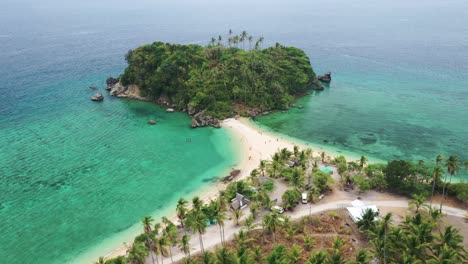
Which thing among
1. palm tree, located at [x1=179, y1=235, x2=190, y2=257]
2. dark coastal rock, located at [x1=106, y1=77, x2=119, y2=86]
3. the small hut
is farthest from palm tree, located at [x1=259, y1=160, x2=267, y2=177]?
dark coastal rock, located at [x1=106, y1=77, x2=119, y2=86]

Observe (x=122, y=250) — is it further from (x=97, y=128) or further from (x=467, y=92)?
(x=467, y=92)

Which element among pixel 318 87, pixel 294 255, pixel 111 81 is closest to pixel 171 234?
pixel 294 255

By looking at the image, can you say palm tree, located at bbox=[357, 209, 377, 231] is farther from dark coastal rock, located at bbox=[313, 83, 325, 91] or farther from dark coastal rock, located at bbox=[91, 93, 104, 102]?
dark coastal rock, located at bbox=[91, 93, 104, 102]

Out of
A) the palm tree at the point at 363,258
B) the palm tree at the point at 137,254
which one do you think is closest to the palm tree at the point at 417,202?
the palm tree at the point at 363,258

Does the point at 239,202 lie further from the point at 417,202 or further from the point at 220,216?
the point at 417,202

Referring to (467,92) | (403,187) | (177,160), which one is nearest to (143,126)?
(177,160)

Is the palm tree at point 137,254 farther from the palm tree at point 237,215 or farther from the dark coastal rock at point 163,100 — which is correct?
the dark coastal rock at point 163,100
